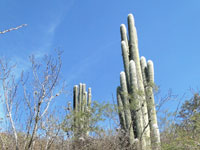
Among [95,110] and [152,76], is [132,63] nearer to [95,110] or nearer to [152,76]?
[152,76]

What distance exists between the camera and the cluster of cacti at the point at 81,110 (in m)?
11.1

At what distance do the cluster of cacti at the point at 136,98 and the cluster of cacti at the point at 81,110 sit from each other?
2107mm

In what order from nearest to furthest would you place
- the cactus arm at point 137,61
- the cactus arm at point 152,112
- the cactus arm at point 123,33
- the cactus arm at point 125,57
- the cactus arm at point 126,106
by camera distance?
the cactus arm at point 152,112 → the cactus arm at point 137,61 → the cactus arm at point 126,106 → the cactus arm at point 125,57 → the cactus arm at point 123,33

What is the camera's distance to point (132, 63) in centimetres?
888

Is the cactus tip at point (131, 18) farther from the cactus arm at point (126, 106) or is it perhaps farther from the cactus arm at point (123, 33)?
the cactus arm at point (126, 106)

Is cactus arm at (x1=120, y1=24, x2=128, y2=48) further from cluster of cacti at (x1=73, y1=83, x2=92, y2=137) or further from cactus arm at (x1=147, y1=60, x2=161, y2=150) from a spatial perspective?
cluster of cacti at (x1=73, y1=83, x2=92, y2=137)

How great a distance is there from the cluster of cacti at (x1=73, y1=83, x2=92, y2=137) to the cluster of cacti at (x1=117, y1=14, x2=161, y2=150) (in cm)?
211

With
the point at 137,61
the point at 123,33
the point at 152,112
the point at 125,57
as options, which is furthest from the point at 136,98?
the point at 123,33

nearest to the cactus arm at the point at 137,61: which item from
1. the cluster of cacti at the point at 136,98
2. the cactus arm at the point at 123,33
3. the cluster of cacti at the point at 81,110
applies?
the cluster of cacti at the point at 136,98

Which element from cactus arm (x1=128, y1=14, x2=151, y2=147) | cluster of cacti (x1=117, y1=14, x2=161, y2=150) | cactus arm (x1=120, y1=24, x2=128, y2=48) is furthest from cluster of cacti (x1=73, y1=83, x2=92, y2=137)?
cactus arm (x1=120, y1=24, x2=128, y2=48)

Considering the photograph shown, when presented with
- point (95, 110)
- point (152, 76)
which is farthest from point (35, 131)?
point (95, 110)

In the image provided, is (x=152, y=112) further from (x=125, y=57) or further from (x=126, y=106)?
(x=125, y=57)

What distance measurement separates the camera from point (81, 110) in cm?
1284

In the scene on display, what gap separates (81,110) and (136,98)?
483 cm
